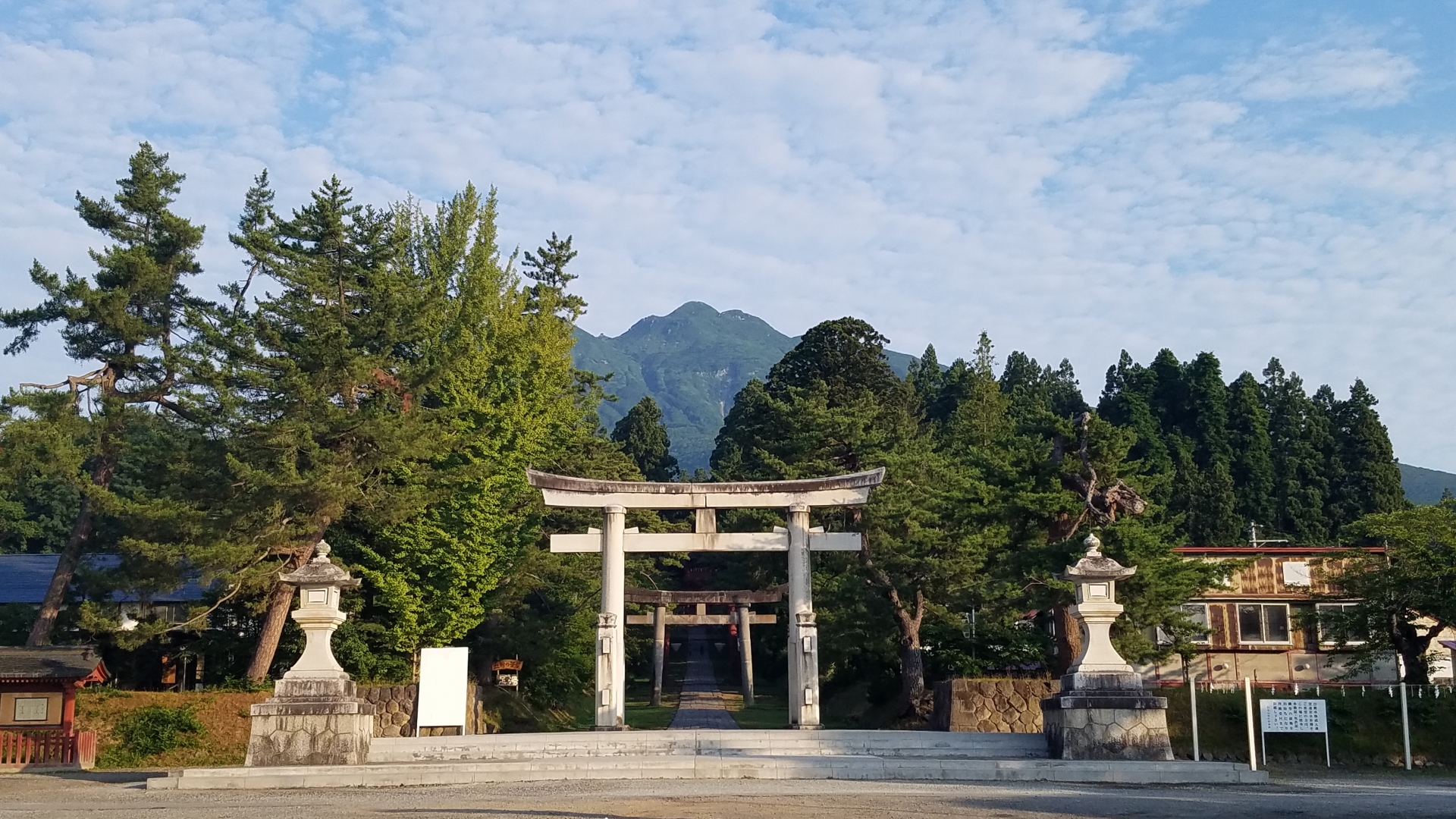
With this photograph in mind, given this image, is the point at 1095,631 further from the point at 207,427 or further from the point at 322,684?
the point at 207,427

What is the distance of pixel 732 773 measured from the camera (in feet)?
50.2

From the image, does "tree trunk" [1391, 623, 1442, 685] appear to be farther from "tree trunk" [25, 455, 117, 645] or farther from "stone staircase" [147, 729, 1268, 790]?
"tree trunk" [25, 455, 117, 645]

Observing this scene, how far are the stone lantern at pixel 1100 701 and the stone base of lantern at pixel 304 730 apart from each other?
1033 cm

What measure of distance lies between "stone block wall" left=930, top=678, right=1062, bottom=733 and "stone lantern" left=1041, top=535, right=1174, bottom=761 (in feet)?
16.0

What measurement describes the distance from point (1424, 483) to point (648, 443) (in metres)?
112

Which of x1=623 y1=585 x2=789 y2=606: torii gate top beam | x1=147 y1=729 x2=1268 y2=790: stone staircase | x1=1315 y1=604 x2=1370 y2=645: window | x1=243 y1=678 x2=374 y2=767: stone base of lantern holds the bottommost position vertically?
x1=147 y1=729 x2=1268 y2=790: stone staircase

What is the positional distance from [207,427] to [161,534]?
2.64 meters

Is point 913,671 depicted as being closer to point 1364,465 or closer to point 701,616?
point 701,616

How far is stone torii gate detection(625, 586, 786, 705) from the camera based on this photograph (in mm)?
33188

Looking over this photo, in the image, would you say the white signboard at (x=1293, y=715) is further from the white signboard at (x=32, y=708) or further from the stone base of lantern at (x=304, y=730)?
the white signboard at (x=32, y=708)

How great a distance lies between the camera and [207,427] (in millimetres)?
24469

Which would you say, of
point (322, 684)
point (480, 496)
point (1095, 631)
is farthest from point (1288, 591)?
point (322, 684)

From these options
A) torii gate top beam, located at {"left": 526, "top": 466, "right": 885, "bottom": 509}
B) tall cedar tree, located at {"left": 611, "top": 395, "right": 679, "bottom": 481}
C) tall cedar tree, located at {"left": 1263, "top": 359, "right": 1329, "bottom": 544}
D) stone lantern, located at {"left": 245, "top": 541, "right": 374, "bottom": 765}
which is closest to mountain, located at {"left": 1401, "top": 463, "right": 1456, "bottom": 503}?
tall cedar tree, located at {"left": 1263, "top": 359, "right": 1329, "bottom": 544}

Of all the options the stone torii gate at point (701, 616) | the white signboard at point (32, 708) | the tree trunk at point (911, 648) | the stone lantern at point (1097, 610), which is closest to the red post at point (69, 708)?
the white signboard at point (32, 708)
